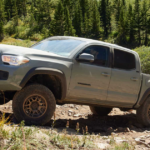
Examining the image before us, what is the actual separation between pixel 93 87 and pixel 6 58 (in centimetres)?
189

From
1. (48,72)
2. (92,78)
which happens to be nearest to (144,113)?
(92,78)

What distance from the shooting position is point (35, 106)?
4668mm

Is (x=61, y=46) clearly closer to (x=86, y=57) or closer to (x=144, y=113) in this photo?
(x=86, y=57)

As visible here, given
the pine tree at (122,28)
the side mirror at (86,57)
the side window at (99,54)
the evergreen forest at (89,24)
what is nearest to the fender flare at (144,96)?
the side window at (99,54)

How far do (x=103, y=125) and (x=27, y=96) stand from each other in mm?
2990

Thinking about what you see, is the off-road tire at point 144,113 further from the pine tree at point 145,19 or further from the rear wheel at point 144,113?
the pine tree at point 145,19

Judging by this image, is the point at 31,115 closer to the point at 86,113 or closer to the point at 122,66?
the point at 122,66

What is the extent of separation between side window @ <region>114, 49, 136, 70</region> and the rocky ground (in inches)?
56.2

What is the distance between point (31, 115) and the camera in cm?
463

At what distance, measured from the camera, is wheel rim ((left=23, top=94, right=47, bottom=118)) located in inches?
180

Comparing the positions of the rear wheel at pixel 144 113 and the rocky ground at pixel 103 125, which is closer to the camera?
the rocky ground at pixel 103 125

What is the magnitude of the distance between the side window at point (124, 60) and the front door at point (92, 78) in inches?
10.2

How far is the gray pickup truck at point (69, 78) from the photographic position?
14.6ft

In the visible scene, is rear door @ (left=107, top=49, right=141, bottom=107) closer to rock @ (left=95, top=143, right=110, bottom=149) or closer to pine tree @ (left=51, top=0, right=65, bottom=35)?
rock @ (left=95, top=143, right=110, bottom=149)
